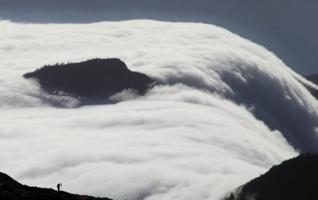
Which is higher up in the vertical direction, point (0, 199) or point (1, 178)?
point (1, 178)

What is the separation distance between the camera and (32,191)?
370 feet

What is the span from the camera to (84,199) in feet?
375

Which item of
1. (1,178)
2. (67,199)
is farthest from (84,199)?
(1,178)

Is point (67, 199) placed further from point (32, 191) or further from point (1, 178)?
point (1, 178)

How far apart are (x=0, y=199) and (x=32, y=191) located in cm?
867

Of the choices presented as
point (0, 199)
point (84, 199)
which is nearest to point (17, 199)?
point (0, 199)

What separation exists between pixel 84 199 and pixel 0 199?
1359 centimetres

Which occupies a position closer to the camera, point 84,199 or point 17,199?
point 17,199

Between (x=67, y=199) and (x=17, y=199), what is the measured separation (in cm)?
662

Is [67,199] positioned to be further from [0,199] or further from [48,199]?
[0,199]

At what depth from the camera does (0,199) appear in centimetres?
10438

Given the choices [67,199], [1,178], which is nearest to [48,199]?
[67,199]

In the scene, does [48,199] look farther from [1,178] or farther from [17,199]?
[1,178]

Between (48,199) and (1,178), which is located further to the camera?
(1,178)
